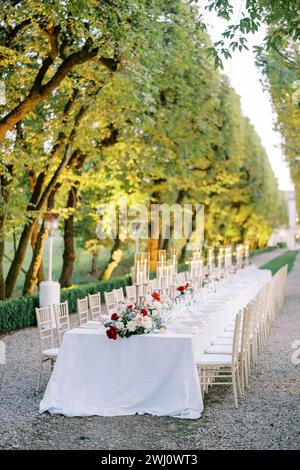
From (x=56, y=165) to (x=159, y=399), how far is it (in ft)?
41.9

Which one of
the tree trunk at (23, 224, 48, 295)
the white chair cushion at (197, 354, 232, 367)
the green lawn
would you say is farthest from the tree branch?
the green lawn

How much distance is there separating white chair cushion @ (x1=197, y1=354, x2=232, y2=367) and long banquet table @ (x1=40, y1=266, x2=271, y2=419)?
17cm

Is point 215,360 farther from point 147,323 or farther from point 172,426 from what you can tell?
point 172,426

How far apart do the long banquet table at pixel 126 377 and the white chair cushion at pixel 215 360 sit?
6.7 inches

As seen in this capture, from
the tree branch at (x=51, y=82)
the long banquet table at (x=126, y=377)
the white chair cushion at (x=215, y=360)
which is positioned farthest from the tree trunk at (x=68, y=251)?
the long banquet table at (x=126, y=377)

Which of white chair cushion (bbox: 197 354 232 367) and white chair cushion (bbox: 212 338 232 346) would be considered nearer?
white chair cushion (bbox: 197 354 232 367)

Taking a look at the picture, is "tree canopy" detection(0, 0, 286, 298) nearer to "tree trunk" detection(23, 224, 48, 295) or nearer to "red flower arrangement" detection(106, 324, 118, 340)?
"tree trunk" detection(23, 224, 48, 295)

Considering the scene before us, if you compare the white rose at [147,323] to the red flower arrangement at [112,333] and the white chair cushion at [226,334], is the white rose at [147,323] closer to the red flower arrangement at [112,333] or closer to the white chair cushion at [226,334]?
the red flower arrangement at [112,333]

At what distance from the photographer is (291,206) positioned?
121 meters

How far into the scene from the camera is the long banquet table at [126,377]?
751 centimetres

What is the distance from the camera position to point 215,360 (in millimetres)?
8117

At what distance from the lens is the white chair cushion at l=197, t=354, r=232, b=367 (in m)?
7.89

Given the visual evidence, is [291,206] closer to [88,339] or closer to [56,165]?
[56,165]

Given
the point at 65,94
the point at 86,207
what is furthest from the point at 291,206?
the point at 65,94
